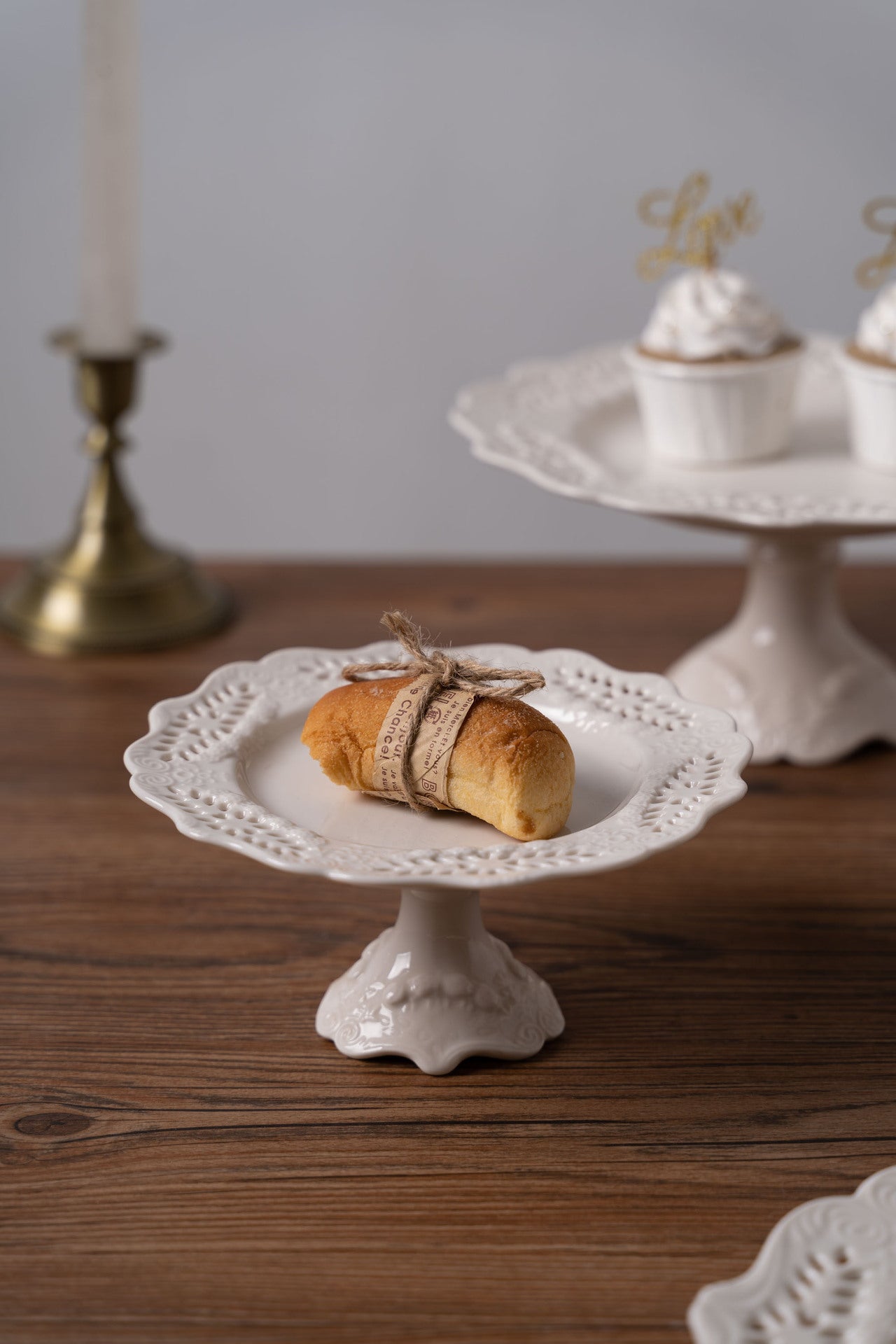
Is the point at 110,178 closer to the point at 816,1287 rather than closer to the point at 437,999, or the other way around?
the point at 437,999

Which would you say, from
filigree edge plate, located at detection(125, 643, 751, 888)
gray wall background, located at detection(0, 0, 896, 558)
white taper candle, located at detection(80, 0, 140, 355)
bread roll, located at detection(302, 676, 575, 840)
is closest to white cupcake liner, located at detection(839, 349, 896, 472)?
filigree edge plate, located at detection(125, 643, 751, 888)

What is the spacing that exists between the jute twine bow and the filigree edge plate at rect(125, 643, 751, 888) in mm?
44

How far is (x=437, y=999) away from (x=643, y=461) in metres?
0.48

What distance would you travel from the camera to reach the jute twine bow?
26.5 inches

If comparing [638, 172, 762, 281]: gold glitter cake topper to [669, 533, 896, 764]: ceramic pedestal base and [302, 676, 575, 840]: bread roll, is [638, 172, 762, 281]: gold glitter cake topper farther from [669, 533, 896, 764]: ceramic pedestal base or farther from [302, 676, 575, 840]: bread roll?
[302, 676, 575, 840]: bread roll

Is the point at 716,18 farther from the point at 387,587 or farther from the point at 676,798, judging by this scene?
the point at 676,798

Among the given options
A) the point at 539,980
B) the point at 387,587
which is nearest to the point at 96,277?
the point at 387,587

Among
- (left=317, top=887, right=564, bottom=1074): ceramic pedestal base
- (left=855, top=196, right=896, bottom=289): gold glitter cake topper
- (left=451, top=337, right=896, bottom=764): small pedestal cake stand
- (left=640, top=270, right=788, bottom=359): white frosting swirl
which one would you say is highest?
(left=855, top=196, right=896, bottom=289): gold glitter cake topper

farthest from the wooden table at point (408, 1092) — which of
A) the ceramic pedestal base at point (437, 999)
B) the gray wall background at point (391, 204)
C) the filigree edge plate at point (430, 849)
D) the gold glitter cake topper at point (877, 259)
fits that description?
the gray wall background at point (391, 204)

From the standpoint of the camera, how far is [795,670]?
102 cm

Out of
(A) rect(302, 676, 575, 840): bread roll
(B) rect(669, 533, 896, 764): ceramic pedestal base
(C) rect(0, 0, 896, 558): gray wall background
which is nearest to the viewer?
(A) rect(302, 676, 575, 840): bread roll

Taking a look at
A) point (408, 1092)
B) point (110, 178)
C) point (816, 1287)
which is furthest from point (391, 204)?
point (816, 1287)

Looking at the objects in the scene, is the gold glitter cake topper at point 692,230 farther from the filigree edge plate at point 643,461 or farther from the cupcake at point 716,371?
the filigree edge plate at point 643,461

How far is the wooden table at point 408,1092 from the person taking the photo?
560mm
